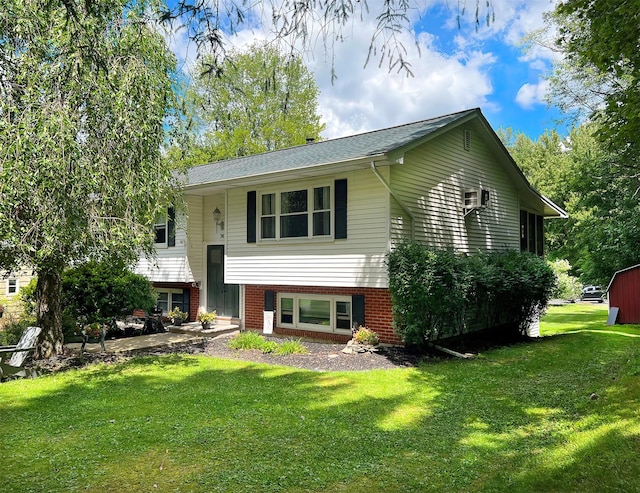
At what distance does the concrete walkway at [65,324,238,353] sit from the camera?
418 inches

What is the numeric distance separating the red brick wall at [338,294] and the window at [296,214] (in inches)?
60.2

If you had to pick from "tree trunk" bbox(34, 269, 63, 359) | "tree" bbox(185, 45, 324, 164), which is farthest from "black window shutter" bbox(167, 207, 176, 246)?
"tree" bbox(185, 45, 324, 164)

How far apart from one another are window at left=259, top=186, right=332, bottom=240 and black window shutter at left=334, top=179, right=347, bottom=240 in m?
0.27

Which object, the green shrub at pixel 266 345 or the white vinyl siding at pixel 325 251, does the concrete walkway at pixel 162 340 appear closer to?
the white vinyl siding at pixel 325 251

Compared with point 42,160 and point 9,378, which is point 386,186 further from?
point 9,378

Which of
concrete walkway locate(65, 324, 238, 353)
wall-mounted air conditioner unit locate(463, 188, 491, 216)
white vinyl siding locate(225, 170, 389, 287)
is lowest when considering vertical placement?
concrete walkway locate(65, 324, 238, 353)

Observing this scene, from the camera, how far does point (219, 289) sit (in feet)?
46.1

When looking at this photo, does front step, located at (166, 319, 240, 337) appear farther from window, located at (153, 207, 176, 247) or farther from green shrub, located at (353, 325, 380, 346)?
green shrub, located at (353, 325, 380, 346)

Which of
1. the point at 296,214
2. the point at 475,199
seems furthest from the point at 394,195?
the point at 475,199

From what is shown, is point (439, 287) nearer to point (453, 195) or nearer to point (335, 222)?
point (335, 222)

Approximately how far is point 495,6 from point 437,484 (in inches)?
149

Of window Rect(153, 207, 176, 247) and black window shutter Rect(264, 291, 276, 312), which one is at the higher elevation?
window Rect(153, 207, 176, 247)

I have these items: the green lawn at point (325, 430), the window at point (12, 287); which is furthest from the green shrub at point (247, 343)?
the window at point (12, 287)

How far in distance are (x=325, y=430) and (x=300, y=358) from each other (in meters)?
4.34
